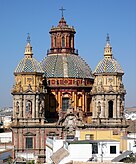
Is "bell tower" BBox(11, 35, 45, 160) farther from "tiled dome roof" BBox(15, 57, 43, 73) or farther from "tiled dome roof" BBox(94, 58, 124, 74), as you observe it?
"tiled dome roof" BBox(94, 58, 124, 74)

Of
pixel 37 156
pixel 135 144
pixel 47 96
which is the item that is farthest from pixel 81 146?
pixel 47 96

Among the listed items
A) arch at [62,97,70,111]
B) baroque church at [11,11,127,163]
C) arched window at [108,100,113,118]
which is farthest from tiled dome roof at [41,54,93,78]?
arched window at [108,100,113,118]

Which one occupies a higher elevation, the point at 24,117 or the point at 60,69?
the point at 60,69

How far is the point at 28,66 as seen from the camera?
76562 mm

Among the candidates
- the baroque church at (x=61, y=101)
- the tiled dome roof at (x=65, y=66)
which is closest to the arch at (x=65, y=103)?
the baroque church at (x=61, y=101)

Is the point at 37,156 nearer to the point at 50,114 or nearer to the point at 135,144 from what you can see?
the point at 50,114

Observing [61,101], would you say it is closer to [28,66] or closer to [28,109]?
[28,109]

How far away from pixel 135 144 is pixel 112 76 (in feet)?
65.0

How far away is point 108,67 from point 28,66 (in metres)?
9.47

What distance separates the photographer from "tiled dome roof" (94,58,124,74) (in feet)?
253

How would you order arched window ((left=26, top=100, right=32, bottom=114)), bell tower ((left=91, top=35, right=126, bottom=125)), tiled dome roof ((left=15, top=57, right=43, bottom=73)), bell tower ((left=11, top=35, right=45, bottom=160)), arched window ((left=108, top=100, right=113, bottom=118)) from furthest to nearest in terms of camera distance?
arched window ((left=108, top=100, right=113, bottom=118)) → tiled dome roof ((left=15, top=57, right=43, bottom=73)) → bell tower ((left=91, top=35, right=126, bottom=125)) → arched window ((left=26, top=100, right=32, bottom=114)) → bell tower ((left=11, top=35, right=45, bottom=160))

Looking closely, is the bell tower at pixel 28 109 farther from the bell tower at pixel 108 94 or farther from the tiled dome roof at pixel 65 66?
the bell tower at pixel 108 94

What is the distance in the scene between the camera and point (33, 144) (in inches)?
2945

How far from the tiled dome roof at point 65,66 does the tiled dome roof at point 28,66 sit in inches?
136
